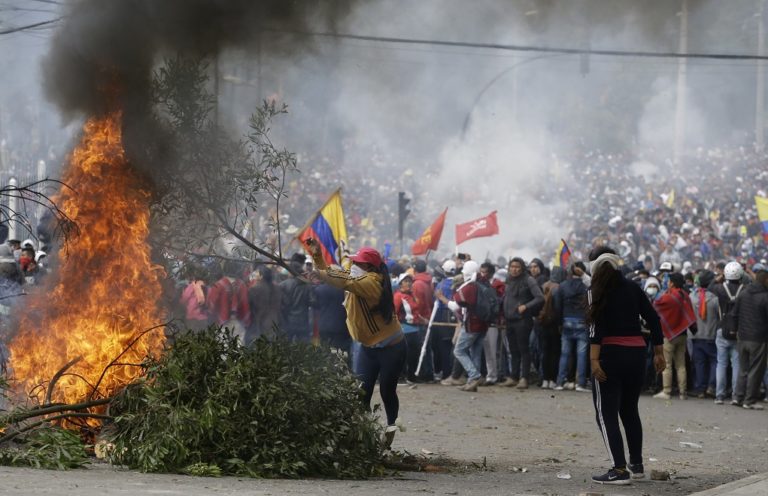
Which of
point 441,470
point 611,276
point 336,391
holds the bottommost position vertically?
point 441,470

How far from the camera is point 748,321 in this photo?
14.4 meters

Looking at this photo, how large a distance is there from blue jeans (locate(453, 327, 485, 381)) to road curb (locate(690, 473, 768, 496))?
27.1ft

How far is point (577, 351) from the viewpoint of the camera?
52.4 feet

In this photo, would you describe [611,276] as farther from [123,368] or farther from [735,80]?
[735,80]

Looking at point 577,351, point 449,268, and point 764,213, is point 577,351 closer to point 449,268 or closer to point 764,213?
point 449,268

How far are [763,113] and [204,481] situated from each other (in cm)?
4888

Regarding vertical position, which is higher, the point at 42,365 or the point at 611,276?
the point at 611,276

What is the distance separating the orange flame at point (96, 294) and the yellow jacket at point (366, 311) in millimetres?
1427

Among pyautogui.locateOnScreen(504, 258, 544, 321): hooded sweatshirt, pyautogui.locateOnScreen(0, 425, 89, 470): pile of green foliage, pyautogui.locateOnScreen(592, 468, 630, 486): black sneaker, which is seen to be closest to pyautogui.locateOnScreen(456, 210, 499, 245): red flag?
pyautogui.locateOnScreen(504, 258, 544, 321): hooded sweatshirt

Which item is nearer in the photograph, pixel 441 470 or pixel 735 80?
pixel 441 470

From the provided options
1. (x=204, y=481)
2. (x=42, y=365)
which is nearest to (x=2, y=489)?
(x=204, y=481)

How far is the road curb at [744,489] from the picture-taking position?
686 cm

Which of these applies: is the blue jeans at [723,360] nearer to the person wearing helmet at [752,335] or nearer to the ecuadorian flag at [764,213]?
the person wearing helmet at [752,335]

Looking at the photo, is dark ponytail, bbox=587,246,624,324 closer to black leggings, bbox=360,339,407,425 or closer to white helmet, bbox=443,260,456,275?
black leggings, bbox=360,339,407,425
